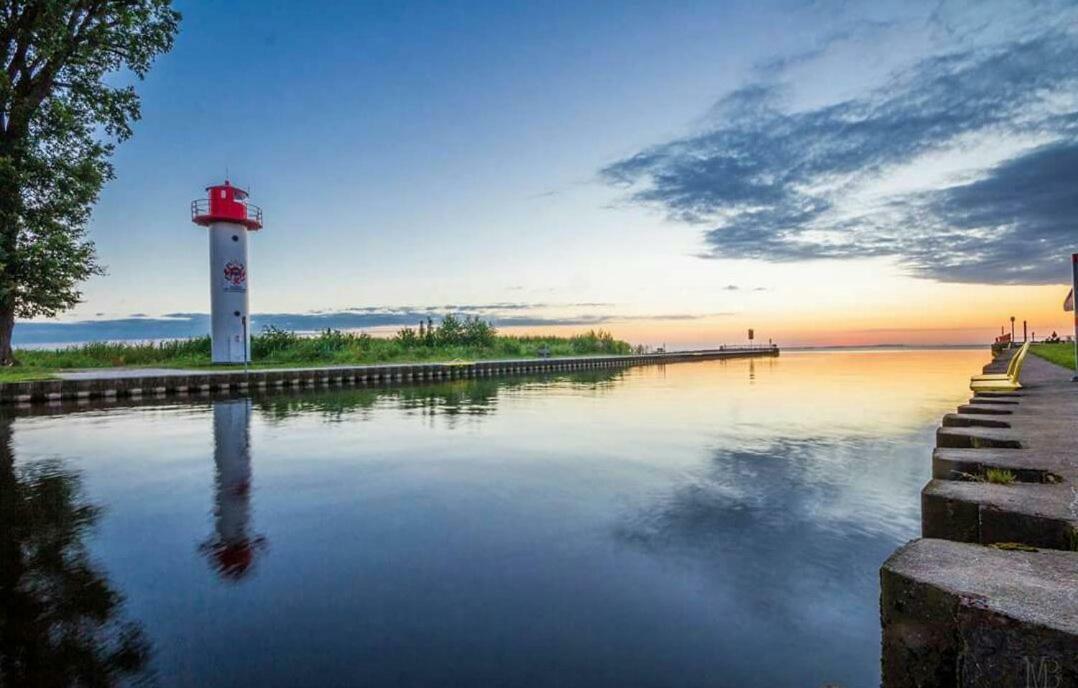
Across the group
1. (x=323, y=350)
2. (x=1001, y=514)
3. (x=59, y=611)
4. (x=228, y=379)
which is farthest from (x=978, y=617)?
(x=323, y=350)

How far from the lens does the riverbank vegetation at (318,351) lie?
2648cm

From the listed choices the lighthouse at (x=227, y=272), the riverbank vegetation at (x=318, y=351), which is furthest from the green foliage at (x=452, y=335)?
the lighthouse at (x=227, y=272)

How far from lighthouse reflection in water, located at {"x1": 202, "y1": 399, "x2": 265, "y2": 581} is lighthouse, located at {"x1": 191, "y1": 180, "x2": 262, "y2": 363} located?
1615 cm

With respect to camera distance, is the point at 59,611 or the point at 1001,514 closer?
the point at 1001,514

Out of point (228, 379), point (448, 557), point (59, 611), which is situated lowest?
point (448, 557)

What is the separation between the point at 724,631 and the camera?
142 inches

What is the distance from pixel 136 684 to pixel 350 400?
15.6 m

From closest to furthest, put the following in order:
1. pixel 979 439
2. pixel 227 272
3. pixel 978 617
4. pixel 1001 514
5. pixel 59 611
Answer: pixel 978 617, pixel 1001 514, pixel 59 611, pixel 979 439, pixel 227 272

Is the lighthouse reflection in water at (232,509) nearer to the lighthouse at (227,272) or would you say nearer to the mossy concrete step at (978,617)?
the mossy concrete step at (978,617)

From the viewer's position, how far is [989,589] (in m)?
1.83

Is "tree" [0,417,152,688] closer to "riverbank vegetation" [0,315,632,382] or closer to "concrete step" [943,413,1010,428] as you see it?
"concrete step" [943,413,1010,428]

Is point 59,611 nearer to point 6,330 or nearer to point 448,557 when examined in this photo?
point 448,557

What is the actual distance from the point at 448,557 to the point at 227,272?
2579cm

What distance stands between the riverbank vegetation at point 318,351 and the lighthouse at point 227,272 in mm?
1485
